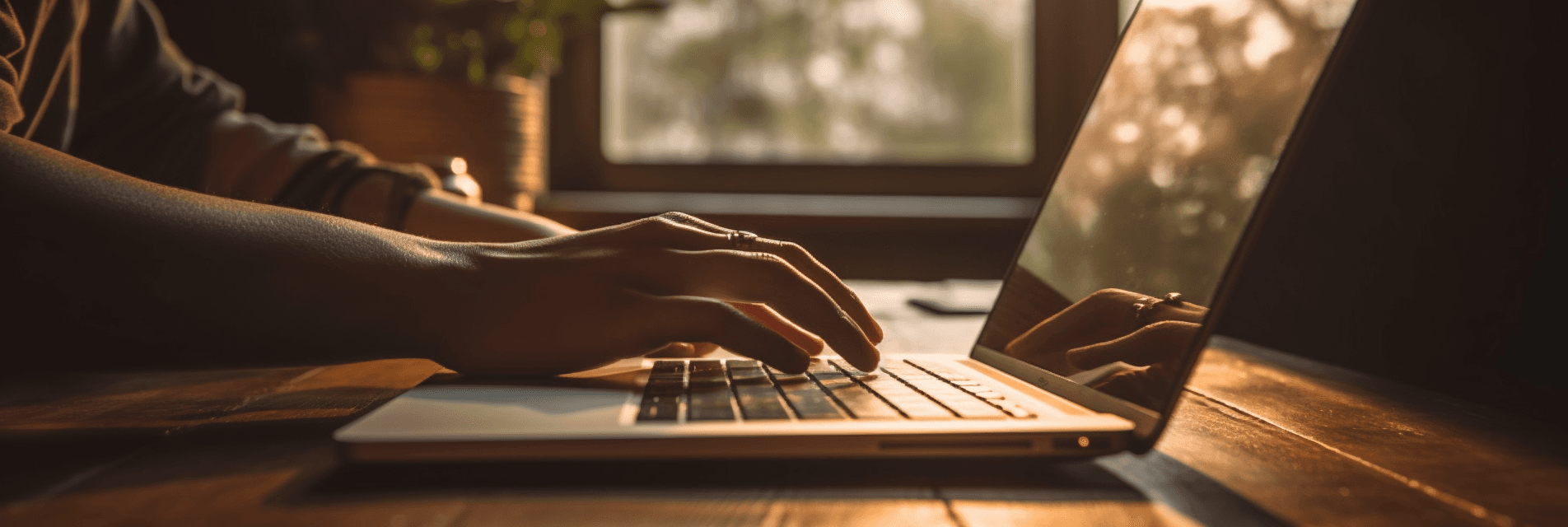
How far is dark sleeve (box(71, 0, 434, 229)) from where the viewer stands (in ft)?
3.40

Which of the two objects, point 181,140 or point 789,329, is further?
point 181,140

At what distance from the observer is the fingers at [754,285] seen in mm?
533

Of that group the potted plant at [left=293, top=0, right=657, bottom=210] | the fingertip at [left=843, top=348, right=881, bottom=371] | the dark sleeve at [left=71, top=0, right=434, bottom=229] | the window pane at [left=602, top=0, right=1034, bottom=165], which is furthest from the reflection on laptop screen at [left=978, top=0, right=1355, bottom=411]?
the window pane at [left=602, top=0, right=1034, bottom=165]

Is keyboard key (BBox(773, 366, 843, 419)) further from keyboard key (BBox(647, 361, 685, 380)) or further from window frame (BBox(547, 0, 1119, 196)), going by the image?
window frame (BBox(547, 0, 1119, 196))

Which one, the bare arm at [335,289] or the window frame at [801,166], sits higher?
the window frame at [801,166]

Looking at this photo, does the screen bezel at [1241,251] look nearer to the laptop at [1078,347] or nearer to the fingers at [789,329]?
the laptop at [1078,347]

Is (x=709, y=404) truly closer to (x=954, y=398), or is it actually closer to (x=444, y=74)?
(x=954, y=398)

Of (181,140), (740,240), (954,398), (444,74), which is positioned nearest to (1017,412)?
(954,398)

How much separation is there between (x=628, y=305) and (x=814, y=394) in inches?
5.4

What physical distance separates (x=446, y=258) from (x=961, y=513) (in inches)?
13.6

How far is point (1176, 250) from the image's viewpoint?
1.53 feet

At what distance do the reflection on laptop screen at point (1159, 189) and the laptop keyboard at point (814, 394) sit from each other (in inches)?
2.8

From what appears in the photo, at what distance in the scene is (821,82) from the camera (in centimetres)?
218

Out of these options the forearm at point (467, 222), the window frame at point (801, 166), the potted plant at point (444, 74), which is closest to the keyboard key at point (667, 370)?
the forearm at point (467, 222)
